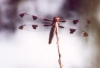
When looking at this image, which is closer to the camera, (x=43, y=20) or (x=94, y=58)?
(x=43, y=20)

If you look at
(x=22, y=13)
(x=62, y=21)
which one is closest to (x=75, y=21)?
(x=62, y=21)

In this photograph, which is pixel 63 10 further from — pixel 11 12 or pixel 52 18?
pixel 11 12

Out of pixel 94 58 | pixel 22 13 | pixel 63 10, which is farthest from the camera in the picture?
pixel 94 58

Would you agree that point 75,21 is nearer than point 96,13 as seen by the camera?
Yes

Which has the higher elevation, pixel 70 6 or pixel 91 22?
pixel 70 6

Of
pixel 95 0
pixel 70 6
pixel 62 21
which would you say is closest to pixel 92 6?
pixel 95 0

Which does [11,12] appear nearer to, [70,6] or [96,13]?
[70,6]

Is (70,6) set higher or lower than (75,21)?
higher

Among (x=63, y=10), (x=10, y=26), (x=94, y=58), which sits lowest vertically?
(x=94, y=58)

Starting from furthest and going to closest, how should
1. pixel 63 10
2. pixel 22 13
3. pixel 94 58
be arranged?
pixel 94 58 → pixel 63 10 → pixel 22 13
